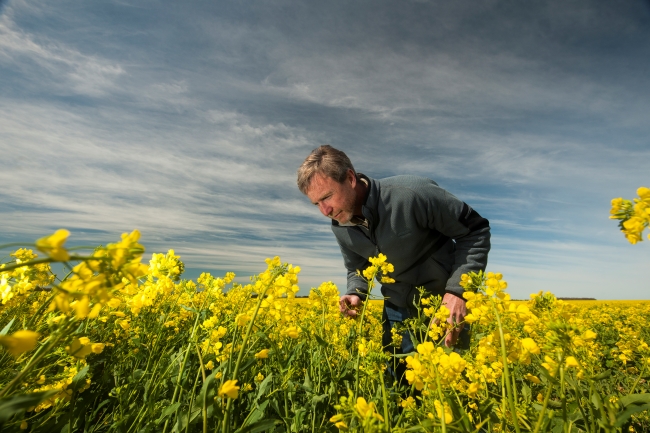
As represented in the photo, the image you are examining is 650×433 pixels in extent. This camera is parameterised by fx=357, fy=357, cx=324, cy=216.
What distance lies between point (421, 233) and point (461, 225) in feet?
1.39

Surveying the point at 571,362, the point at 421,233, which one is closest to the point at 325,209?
the point at 421,233

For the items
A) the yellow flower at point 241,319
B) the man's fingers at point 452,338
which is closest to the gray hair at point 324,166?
the man's fingers at point 452,338

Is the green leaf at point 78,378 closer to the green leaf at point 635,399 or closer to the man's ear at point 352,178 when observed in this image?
the green leaf at point 635,399

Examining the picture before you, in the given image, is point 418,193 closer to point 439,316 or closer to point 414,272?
point 414,272

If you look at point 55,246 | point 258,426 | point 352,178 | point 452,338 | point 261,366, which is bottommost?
point 261,366

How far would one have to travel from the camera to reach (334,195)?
3799mm

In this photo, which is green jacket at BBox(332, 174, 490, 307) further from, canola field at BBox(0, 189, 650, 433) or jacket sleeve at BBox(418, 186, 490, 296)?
canola field at BBox(0, 189, 650, 433)

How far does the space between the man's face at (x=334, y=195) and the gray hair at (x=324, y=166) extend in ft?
0.17

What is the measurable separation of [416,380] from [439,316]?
1.31 meters

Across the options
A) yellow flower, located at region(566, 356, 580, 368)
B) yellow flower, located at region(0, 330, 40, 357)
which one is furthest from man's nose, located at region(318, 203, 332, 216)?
yellow flower, located at region(0, 330, 40, 357)

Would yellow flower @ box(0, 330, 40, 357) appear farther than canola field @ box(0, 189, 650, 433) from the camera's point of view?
No

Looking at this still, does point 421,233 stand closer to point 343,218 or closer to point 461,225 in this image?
point 461,225

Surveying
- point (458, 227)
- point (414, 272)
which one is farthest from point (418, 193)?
point (414, 272)

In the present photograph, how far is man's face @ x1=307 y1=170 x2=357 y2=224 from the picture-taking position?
3760 mm
